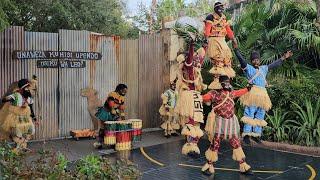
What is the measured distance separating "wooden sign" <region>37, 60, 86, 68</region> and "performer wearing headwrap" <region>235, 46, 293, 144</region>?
5403 millimetres

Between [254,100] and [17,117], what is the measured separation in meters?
4.99

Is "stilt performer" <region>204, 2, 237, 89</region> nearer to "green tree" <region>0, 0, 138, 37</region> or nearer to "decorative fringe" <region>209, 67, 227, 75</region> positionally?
"decorative fringe" <region>209, 67, 227, 75</region>

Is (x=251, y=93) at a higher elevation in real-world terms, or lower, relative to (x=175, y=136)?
higher

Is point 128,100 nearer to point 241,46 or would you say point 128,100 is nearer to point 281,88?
point 241,46

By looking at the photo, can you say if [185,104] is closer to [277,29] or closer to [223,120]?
[223,120]

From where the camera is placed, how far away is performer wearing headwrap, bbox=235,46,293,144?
26.1 ft

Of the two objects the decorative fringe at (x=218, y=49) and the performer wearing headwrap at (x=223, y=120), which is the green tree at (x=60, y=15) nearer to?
the decorative fringe at (x=218, y=49)

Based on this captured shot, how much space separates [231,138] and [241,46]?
4551mm

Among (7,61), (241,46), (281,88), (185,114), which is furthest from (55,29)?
(185,114)

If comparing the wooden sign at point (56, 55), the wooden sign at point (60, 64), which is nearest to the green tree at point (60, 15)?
the wooden sign at point (56, 55)

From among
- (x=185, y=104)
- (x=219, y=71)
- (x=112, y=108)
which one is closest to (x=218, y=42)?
(x=219, y=71)

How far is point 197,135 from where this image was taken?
25.4 feet

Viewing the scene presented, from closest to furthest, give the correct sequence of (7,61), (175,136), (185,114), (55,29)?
(185,114) → (7,61) → (175,136) → (55,29)

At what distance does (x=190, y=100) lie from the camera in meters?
7.67
